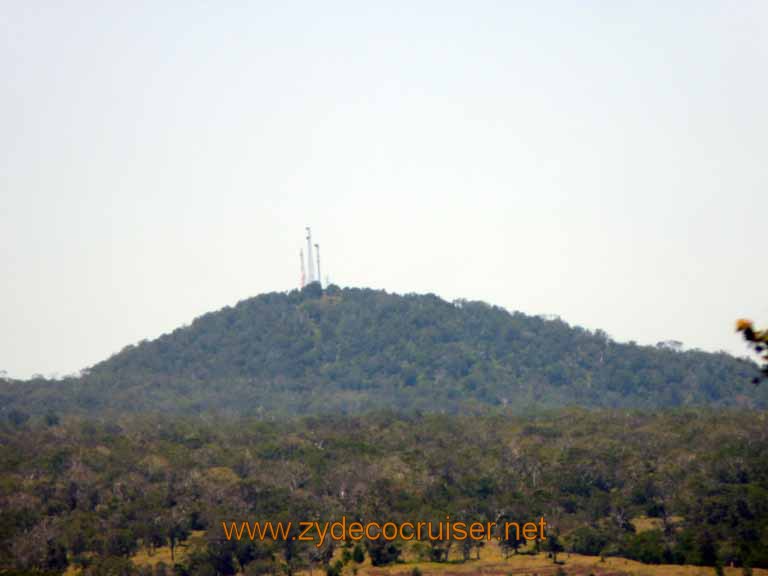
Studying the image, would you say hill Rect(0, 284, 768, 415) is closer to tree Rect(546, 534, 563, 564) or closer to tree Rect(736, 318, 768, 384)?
tree Rect(546, 534, 563, 564)

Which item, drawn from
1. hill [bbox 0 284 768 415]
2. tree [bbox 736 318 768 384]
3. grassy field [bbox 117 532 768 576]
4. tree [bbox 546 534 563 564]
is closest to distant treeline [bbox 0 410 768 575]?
tree [bbox 546 534 563 564]

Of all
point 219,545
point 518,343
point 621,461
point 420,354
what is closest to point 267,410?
point 420,354

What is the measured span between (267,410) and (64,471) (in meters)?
70.7

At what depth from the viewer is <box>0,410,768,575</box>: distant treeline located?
6084cm

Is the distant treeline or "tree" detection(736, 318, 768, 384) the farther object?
the distant treeline

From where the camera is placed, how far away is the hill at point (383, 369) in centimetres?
15925

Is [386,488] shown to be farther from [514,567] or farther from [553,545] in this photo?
[514,567]

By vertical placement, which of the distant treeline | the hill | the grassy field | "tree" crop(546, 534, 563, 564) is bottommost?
the grassy field

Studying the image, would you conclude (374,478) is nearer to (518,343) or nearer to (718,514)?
(718,514)

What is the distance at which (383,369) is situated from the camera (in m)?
182

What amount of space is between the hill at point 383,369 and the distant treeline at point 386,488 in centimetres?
5358

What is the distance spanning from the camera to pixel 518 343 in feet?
614

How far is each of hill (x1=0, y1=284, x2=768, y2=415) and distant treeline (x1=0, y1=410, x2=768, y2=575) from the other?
176 feet

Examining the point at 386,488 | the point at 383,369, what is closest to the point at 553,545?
the point at 386,488
